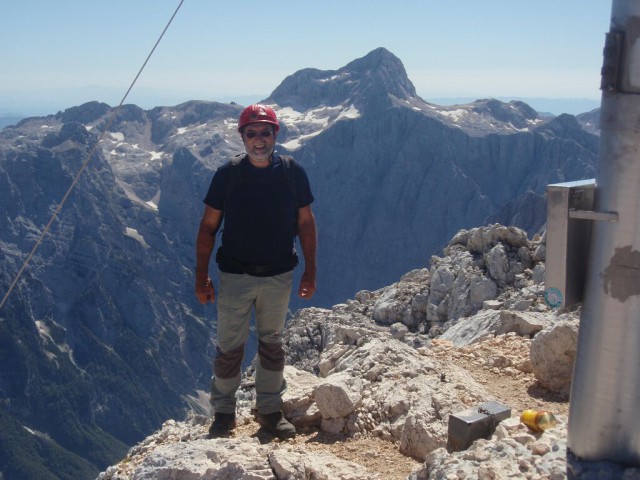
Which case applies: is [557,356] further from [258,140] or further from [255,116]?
[255,116]

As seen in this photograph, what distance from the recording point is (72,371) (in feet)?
472

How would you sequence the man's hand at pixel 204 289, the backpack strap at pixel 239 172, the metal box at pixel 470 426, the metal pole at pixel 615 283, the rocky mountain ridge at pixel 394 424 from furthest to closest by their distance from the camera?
1. the man's hand at pixel 204 289
2. the backpack strap at pixel 239 172
3. the metal box at pixel 470 426
4. the rocky mountain ridge at pixel 394 424
5. the metal pole at pixel 615 283

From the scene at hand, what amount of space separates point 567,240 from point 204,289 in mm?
4190

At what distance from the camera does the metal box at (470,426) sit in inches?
237

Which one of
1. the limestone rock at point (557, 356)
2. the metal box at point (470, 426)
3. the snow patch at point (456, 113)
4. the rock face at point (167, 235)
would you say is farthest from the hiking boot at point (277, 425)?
the snow patch at point (456, 113)

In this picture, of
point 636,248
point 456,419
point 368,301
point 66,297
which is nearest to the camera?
point 636,248

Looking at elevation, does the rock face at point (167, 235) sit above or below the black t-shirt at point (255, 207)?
below

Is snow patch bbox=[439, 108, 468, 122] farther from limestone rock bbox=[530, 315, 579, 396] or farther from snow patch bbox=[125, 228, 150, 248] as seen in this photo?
limestone rock bbox=[530, 315, 579, 396]

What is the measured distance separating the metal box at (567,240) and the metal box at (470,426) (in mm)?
1668

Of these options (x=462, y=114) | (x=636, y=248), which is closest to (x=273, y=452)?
(x=636, y=248)

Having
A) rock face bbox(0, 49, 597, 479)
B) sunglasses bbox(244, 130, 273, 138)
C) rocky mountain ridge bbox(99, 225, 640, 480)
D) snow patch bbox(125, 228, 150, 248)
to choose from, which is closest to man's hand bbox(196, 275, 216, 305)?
rocky mountain ridge bbox(99, 225, 640, 480)

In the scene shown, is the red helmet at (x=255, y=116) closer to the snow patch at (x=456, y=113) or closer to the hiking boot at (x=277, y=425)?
the hiking boot at (x=277, y=425)

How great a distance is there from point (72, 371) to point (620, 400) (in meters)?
152

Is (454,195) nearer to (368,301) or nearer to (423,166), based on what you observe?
(423,166)
